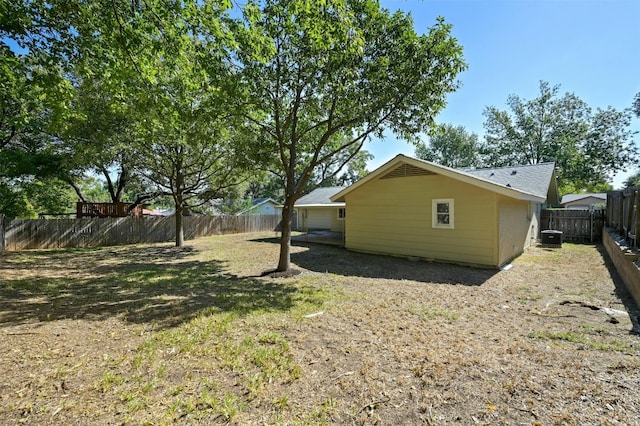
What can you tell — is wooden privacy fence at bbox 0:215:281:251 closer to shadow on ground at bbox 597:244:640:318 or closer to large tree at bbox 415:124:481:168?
shadow on ground at bbox 597:244:640:318

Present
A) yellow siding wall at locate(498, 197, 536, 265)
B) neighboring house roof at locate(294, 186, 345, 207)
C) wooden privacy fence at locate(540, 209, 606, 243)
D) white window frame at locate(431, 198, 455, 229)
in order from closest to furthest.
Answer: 1. yellow siding wall at locate(498, 197, 536, 265)
2. white window frame at locate(431, 198, 455, 229)
3. wooden privacy fence at locate(540, 209, 606, 243)
4. neighboring house roof at locate(294, 186, 345, 207)

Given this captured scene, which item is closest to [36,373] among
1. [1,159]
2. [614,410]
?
[614,410]

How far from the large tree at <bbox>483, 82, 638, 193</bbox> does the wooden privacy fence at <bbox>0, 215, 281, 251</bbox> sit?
3108 cm

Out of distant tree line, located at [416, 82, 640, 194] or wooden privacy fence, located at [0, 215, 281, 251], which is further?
distant tree line, located at [416, 82, 640, 194]

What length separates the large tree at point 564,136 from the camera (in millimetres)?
26938

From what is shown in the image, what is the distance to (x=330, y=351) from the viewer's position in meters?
3.53

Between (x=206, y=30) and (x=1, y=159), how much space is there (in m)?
12.0

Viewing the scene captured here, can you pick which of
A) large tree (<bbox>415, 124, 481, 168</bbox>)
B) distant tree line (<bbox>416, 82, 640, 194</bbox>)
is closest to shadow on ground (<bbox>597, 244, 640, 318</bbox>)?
distant tree line (<bbox>416, 82, 640, 194</bbox>)

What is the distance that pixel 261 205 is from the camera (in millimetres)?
33719

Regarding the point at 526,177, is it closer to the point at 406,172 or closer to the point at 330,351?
the point at 406,172

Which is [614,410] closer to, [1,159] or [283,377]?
[283,377]

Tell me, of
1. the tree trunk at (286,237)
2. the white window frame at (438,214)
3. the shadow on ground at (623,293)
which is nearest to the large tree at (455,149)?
the white window frame at (438,214)

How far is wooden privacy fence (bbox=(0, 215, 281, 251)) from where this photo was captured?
11930 mm

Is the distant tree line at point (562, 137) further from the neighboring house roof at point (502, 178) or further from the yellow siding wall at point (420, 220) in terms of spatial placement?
the yellow siding wall at point (420, 220)
